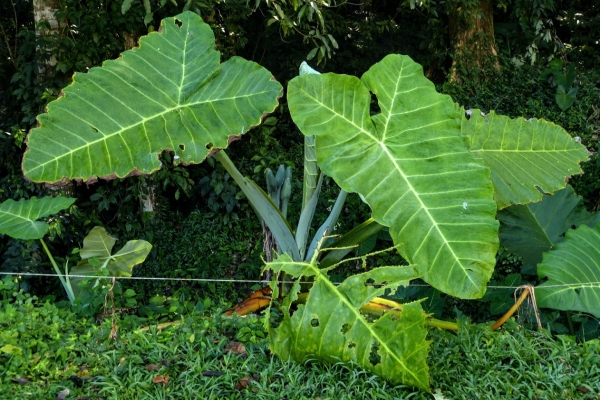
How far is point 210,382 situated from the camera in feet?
8.01

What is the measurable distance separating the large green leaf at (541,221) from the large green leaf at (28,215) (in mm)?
2386

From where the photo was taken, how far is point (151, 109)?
3.07m

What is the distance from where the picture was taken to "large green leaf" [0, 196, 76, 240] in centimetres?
322

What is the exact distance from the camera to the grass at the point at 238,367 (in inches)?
94.8

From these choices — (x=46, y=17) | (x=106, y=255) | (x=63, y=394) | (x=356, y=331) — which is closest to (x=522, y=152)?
(x=356, y=331)

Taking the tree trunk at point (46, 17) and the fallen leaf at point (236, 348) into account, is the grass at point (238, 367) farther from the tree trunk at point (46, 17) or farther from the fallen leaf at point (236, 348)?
the tree trunk at point (46, 17)

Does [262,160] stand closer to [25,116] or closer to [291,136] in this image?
[291,136]

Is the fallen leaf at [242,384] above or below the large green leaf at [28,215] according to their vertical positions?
below

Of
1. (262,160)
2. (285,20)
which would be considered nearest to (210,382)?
(285,20)

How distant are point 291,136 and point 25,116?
212 centimetres

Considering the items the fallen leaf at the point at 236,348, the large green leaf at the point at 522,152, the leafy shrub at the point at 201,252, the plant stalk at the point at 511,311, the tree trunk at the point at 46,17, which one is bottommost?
the leafy shrub at the point at 201,252

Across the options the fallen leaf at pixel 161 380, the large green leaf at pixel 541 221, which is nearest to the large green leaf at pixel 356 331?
the fallen leaf at pixel 161 380

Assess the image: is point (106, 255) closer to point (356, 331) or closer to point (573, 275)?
point (356, 331)

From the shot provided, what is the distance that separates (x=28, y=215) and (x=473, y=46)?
13.2ft
